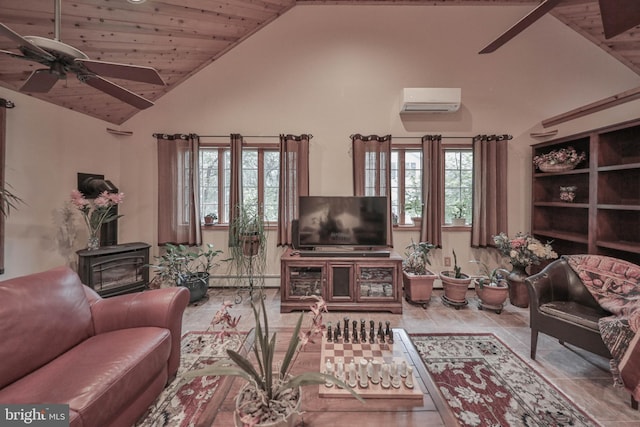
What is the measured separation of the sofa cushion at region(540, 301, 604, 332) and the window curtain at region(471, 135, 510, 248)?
1534mm

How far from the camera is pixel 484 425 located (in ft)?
4.73

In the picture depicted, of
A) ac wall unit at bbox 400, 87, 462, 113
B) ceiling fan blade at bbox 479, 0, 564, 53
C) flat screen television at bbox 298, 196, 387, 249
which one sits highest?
ac wall unit at bbox 400, 87, 462, 113

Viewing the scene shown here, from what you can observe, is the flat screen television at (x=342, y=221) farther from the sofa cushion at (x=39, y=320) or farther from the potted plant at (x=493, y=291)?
the sofa cushion at (x=39, y=320)

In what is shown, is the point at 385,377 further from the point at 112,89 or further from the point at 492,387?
the point at 112,89

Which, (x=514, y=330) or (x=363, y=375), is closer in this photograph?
(x=363, y=375)

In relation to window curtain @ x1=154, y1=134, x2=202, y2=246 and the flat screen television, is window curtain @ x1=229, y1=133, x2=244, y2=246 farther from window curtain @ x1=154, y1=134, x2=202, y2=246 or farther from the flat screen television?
the flat screen television

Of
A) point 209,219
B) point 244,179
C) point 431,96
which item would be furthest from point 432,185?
point 209,219

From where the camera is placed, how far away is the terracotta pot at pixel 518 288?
3018mm

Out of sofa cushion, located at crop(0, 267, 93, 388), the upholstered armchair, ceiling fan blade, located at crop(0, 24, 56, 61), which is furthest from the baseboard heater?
ceiling fan blade, located at crop(0, 24, 56, 61)

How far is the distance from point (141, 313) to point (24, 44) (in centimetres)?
161

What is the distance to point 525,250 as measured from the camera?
293 centimetres

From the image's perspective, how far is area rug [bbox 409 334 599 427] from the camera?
58.7 inches

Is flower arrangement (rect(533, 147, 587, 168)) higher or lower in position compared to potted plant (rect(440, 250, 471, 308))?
higher

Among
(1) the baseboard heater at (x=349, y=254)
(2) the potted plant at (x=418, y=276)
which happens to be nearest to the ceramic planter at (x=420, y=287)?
(2) the potted plant at (x=418, y=276)
